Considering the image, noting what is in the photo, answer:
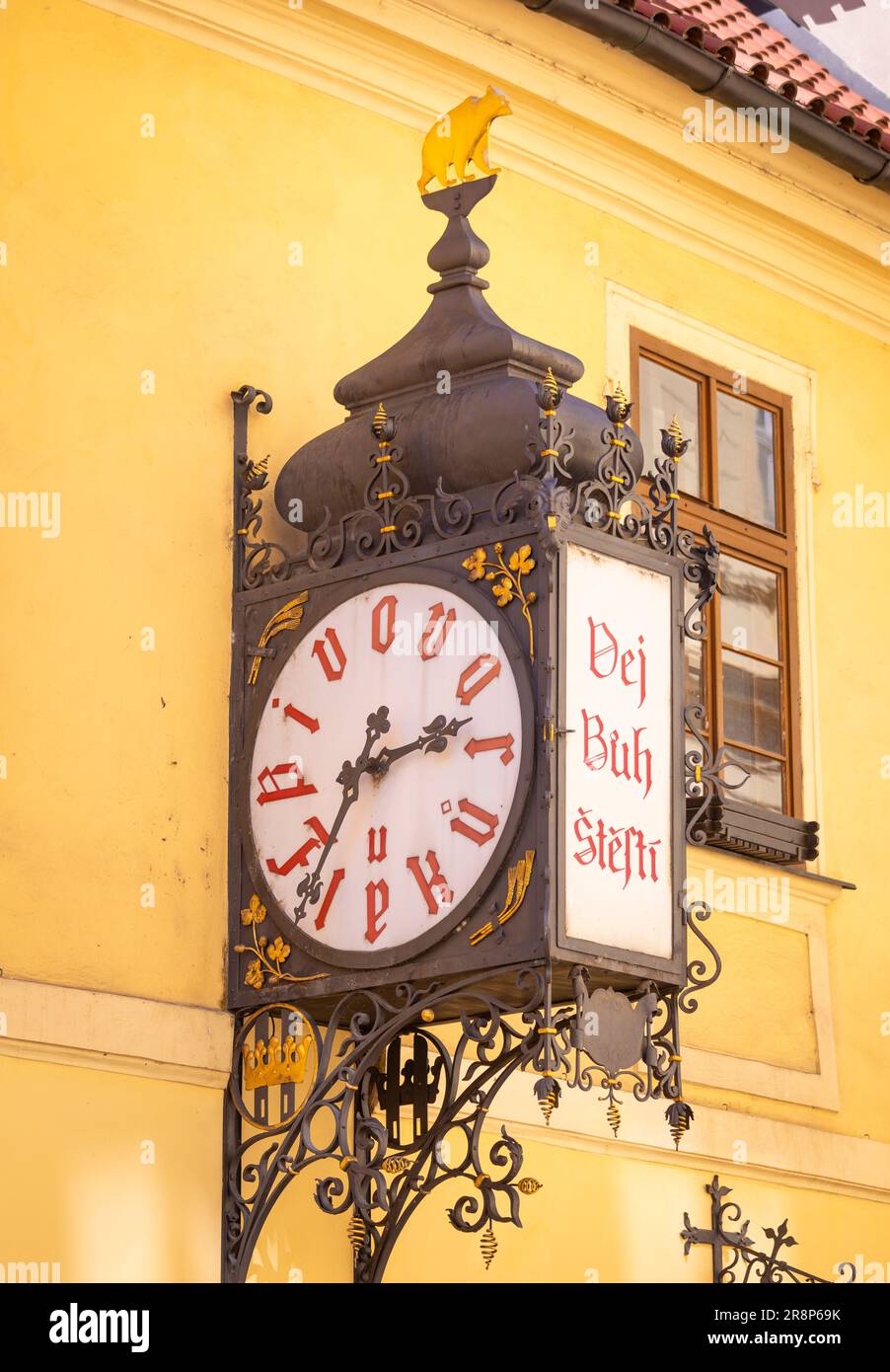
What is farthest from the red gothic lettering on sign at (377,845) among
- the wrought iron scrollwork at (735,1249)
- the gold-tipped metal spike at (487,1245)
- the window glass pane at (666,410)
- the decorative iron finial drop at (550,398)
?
the window glass pane at (666,410)

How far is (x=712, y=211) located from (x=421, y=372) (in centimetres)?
255

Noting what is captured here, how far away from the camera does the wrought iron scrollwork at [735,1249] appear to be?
8.43 meters

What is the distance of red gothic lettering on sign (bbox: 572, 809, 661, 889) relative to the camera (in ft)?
21.8

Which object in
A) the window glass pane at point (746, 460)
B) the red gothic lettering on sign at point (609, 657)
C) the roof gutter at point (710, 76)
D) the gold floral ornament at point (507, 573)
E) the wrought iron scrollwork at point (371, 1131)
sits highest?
the roof gutter at point (710, 76)

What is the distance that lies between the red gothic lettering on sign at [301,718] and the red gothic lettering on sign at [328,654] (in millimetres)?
126

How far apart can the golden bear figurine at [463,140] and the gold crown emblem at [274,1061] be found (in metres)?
2.53

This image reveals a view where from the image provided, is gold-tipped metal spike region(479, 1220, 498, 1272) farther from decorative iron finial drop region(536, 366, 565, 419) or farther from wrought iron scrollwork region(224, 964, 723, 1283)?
decorative iron finial drop region(536, 366, 565, 419)

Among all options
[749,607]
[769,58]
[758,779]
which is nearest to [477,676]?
[758,779]

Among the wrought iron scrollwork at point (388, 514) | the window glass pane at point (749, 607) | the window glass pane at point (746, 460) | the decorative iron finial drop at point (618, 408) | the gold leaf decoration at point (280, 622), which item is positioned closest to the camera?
the wrought iron scrollwork at point (388, 514)

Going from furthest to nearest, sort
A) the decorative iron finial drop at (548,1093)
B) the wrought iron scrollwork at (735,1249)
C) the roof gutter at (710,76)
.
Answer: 1. the roof gutter at (710,76)
2. the wrought iron scrollwork at (735,1249)
3. the decorative iron finial drop at (548,1093)

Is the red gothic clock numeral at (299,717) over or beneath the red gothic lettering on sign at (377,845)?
over

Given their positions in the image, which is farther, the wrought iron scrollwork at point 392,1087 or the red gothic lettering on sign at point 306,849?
the red gothic lettering on sign at point 306,849

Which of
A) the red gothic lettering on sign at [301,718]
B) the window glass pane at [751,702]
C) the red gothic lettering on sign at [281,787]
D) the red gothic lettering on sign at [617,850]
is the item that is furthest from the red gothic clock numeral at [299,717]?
the window glass pane at [751,702]

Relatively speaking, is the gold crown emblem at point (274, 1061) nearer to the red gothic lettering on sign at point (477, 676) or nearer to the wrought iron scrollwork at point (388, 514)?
the red gothic lettering on sign at point (477, 676)
